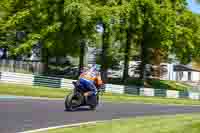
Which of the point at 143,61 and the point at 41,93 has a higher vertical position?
the point at 143,61

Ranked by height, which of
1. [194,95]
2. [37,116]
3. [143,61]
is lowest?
[194,95]

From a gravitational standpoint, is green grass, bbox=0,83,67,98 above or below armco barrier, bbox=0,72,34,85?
below

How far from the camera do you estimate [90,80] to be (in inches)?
744

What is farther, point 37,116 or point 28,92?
point 28,92

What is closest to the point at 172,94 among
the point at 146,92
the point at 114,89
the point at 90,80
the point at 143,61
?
the point at 146,92

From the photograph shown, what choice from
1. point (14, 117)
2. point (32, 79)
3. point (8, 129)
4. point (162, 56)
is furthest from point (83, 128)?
point (162, 56)

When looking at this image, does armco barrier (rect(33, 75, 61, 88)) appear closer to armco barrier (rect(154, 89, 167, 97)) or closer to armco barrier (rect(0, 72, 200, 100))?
armco barrier (rect(0, 72, 200, 100))

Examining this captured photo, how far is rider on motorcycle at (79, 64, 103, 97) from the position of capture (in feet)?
61.5

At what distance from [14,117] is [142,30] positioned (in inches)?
1448

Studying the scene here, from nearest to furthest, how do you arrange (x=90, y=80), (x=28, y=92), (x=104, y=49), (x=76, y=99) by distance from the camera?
1. (x=76, y=99)
2. (x=90, y=80)
3. (x=28, y=92)
4. (x=104, y=49)

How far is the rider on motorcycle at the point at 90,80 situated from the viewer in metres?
18.8

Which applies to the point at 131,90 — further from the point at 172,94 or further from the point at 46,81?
the point at 46,81

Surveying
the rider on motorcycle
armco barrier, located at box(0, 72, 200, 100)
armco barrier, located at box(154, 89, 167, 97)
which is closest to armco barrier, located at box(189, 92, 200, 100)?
armco barrier, located at box(154, 89, 167, 97)

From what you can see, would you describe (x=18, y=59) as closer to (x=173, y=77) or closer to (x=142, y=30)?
(x=142, y=30)
